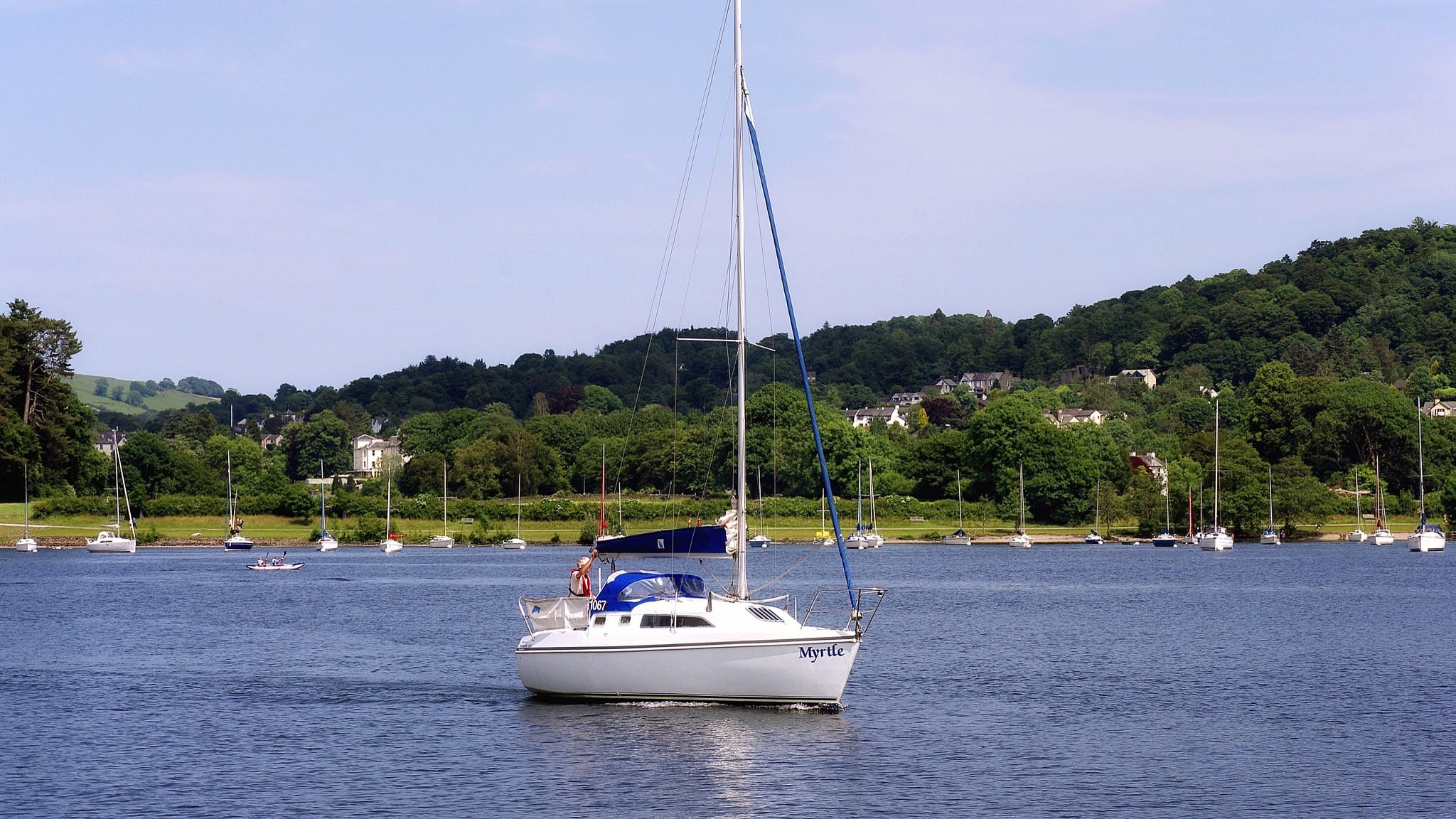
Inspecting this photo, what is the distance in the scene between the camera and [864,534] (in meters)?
141

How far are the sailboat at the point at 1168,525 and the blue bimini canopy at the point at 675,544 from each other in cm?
10911

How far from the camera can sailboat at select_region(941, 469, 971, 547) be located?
143 meters

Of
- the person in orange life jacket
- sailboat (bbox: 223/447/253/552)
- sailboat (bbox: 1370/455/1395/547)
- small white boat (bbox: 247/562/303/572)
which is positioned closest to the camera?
the person in orange life jacket

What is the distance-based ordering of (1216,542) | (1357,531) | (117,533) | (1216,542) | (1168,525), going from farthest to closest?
(1168,525), (1357,531), (117,533), (1216,542), (1216,542)

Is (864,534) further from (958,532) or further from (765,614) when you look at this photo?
(765,614)

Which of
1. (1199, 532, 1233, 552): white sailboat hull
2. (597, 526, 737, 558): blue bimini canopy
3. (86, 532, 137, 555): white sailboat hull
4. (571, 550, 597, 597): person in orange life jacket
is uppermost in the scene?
(597, 526, 737, 558): blue bimini canopy

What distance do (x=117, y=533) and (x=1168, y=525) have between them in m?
98.8

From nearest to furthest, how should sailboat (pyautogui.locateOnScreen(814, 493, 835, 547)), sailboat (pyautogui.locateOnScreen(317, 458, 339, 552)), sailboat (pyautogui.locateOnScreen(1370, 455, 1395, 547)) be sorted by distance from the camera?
sailboat (pyautogui.locateOnScreen(317, 458, 339, 552)) < sailboat (pyautogui.locateOnScreen(1370, 455, 1395, 547)) < sailboat (pyautogui.locateOnScreen(814, 493, 835, 547))

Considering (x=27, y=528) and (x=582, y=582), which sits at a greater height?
(x=582, y=582)

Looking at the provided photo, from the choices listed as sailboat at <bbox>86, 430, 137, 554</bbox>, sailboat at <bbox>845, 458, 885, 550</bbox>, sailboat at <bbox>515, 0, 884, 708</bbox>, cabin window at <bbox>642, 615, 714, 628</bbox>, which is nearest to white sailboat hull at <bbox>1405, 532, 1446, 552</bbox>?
sailboat at <bbox>845, 458, 885, 550</bbox>

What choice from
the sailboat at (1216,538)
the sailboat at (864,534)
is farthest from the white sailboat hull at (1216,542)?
the sailboat at (864,534)

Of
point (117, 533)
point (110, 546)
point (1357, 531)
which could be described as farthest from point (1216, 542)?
point (117, 533)

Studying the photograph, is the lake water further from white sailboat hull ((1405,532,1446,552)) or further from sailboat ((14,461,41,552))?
white sailboat hull ((1405,532,1446,552))

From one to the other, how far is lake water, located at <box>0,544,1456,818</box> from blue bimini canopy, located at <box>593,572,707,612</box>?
2531mm
